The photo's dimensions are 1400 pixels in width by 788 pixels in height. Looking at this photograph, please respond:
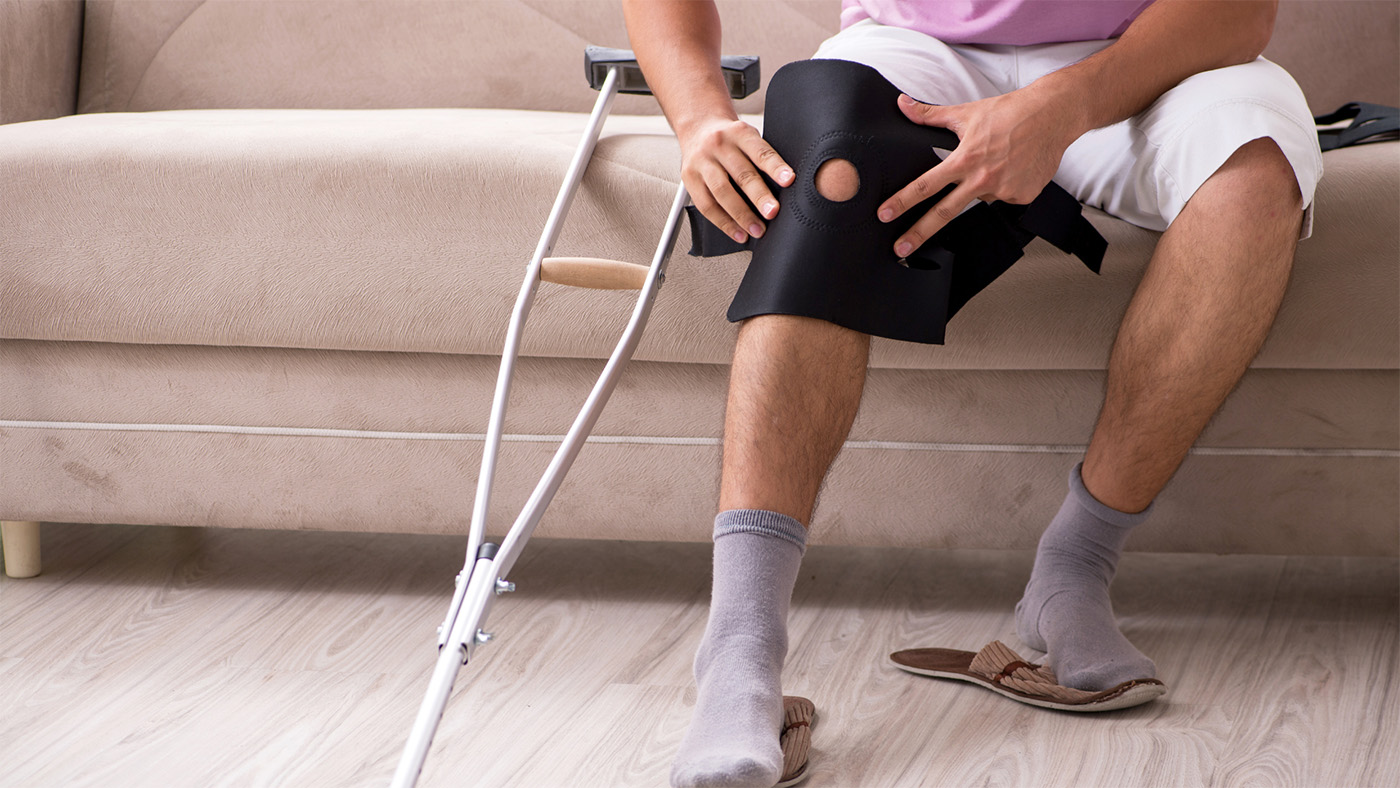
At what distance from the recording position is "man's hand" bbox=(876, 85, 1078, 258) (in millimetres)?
920

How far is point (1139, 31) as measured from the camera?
105 centimetres

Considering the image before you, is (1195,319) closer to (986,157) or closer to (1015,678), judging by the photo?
(986,157)

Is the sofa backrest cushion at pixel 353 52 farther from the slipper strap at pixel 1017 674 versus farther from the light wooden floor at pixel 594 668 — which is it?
the slipper strap at pixel 1017 674

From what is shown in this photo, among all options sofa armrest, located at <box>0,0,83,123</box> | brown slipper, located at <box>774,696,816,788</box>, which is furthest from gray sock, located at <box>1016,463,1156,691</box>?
sofa armrest, located at <box>0,0,83,123</box>

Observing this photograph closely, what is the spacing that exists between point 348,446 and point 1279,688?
3.17 feet

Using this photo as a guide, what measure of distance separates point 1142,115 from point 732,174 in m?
0.41

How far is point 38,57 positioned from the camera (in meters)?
1.65

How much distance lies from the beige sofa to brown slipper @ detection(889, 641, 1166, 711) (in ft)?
0.56

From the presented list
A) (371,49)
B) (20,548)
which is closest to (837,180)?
(20,548)

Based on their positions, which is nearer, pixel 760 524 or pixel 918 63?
pixel 760 524

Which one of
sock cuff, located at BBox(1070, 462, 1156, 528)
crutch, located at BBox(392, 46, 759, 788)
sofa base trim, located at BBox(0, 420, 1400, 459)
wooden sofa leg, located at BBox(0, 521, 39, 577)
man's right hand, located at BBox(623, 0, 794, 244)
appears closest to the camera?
crutch, located at BBox(392, 46, 759, 788)

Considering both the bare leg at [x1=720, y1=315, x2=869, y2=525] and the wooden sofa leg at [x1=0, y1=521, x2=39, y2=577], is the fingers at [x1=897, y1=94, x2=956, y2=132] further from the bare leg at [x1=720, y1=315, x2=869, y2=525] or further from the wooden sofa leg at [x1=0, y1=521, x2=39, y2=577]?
the wooden sofa leg at [x1=0, y1=521, x2=39, y2=577]

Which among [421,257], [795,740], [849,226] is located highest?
[849,226]

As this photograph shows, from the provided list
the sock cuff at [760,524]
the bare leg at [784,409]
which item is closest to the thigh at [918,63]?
the bare leg at [784,409]
